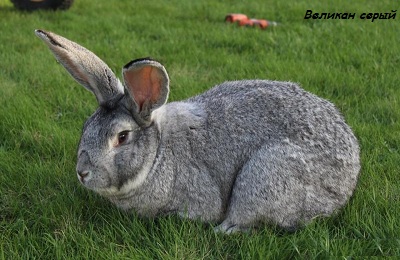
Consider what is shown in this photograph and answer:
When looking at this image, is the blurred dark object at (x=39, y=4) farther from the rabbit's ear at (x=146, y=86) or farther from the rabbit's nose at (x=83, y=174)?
the rabbit's nose at (x=83, y=174)

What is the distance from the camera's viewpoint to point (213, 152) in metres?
3.70

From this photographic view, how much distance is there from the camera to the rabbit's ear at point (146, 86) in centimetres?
323

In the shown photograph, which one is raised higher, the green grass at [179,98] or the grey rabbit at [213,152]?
the grey rabbit at [213,152]

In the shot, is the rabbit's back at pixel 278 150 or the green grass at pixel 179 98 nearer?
the green grass at pixel 179 98

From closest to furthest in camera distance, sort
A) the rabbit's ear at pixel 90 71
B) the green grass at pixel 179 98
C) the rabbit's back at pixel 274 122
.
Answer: the green grass at pixel 179 98 → the rabbit's ear at pixel 90 71 → the rabbit's back at pixel 274 122

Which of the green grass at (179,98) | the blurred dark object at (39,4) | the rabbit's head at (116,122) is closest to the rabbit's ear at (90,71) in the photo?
the rabbit's head at (116,122)

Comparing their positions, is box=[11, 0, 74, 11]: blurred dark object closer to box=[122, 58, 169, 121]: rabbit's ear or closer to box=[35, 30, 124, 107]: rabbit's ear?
box=[35, 30, 124, 107]: rabbit's ear

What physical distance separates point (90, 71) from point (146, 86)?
0.41 m

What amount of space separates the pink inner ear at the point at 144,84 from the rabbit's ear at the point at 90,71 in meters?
0.18

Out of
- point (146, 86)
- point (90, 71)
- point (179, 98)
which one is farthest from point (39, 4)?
point (146, 86)

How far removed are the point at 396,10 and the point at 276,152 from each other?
6289 mm

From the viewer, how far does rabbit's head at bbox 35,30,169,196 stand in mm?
3307

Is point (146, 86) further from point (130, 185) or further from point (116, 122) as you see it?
point (130, 185)

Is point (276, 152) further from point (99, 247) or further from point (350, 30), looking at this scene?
point (350, 30)
